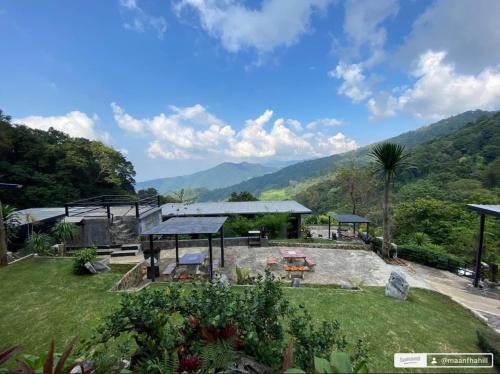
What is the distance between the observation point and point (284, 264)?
459 inches

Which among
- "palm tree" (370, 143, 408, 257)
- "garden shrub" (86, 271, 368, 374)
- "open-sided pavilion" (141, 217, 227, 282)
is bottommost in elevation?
"open-sided pavilion" (141, 217, 227, 282)

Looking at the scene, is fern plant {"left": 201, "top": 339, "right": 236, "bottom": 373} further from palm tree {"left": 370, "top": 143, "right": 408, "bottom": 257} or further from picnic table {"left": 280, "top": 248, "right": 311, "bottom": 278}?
palm tree {"left": 370, "top": 143, "right": 408, "bottom": 257}

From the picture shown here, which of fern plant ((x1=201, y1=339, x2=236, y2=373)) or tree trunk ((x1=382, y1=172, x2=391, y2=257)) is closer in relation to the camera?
fern plant ((x1=201, y1=339, x2=236, y2=373))

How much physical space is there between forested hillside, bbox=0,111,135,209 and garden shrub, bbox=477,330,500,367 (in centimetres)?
3034

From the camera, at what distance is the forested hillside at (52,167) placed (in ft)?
75.6

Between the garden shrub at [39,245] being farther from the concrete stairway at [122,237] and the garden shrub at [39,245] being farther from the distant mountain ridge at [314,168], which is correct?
the distant mountain ridge at [314,168]

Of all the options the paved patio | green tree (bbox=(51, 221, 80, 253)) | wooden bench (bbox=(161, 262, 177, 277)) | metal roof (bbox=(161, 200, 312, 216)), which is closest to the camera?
the paved patio

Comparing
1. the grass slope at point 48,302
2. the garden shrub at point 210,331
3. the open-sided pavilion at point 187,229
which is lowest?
the grass slope at point 48,302

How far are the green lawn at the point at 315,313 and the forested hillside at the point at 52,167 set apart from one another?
19.1 m

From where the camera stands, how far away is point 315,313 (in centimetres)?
625

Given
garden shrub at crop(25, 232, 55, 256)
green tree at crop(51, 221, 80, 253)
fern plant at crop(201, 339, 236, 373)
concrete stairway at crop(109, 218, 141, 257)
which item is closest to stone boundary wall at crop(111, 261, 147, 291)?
concrete stairway at crop(109, 218, 141, 257)

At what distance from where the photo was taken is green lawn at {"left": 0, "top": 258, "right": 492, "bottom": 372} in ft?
16.6

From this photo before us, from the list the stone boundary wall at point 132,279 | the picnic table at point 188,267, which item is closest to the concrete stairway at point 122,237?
the stone boundary wall at point 132,279

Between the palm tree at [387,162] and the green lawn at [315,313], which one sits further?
the palm tree at [387,162]
